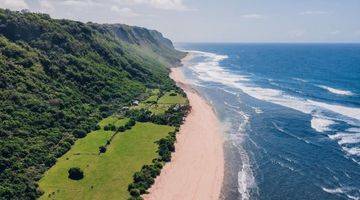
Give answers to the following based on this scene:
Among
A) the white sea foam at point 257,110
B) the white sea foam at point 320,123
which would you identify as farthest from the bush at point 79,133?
the white sea foam at point 320,123

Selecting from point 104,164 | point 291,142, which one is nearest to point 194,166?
point 104,164

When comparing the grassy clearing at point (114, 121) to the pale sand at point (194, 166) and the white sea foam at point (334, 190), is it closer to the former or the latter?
the pale sand at point (194, 166)

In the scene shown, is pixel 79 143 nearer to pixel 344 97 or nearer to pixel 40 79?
pixel 40 79

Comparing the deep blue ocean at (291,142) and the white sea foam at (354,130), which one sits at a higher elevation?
the white sea foam at (354,130)

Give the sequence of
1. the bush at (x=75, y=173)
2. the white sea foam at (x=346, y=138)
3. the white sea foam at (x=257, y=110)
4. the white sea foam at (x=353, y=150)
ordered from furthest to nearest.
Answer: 1. the white sea foam at (x=257, y=110)
2. the white sea foam at (x=346, y=138)
3. the white sea foam at (x=353, y=150)
4. the bush at (x=75, y=173)

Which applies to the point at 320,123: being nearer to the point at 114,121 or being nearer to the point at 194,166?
the point at 194,166

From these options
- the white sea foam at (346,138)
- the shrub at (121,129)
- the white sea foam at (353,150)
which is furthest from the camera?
the shrub at (121,129)

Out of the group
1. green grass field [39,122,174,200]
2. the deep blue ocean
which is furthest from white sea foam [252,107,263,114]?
green grass field [39,122,174,200]
